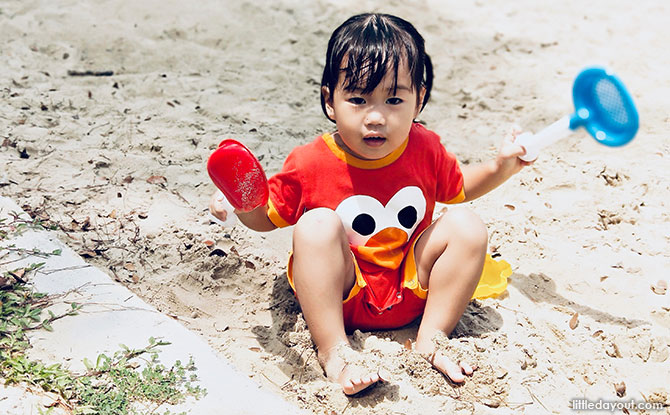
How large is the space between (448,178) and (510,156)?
21cm

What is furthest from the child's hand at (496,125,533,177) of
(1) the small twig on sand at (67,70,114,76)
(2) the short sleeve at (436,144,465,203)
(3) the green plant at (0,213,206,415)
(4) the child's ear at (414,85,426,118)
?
(1) the small twig on sand at (67,70,114,76)

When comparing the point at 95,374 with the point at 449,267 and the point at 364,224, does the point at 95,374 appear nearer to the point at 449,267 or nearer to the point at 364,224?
the point at 364,224

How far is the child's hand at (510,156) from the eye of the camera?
2248 mm

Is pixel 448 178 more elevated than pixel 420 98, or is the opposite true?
pixel 420 98

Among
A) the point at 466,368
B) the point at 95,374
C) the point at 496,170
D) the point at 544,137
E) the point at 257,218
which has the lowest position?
the point at 466,368

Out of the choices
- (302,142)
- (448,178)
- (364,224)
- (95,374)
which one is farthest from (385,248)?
(302,142)

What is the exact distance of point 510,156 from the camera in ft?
7.41

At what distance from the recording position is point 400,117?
2.12 metres

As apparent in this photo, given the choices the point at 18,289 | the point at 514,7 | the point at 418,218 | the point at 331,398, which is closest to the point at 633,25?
the point at 514,7

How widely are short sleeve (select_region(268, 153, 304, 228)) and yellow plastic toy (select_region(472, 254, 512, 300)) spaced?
689 millimetres

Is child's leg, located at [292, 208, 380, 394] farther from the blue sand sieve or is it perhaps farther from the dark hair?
the blue sand sieve

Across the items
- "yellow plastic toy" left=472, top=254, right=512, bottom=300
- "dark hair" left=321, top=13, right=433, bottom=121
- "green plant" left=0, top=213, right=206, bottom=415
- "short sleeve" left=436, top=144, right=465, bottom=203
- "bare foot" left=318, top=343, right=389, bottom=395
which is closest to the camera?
"green plant" left=0, top=213, right=206, bottom=415

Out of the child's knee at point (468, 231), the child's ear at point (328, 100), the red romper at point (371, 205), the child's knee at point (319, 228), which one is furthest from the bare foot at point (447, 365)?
the child's ear at point (328, 100)

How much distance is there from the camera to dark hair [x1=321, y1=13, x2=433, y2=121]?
209 cm
